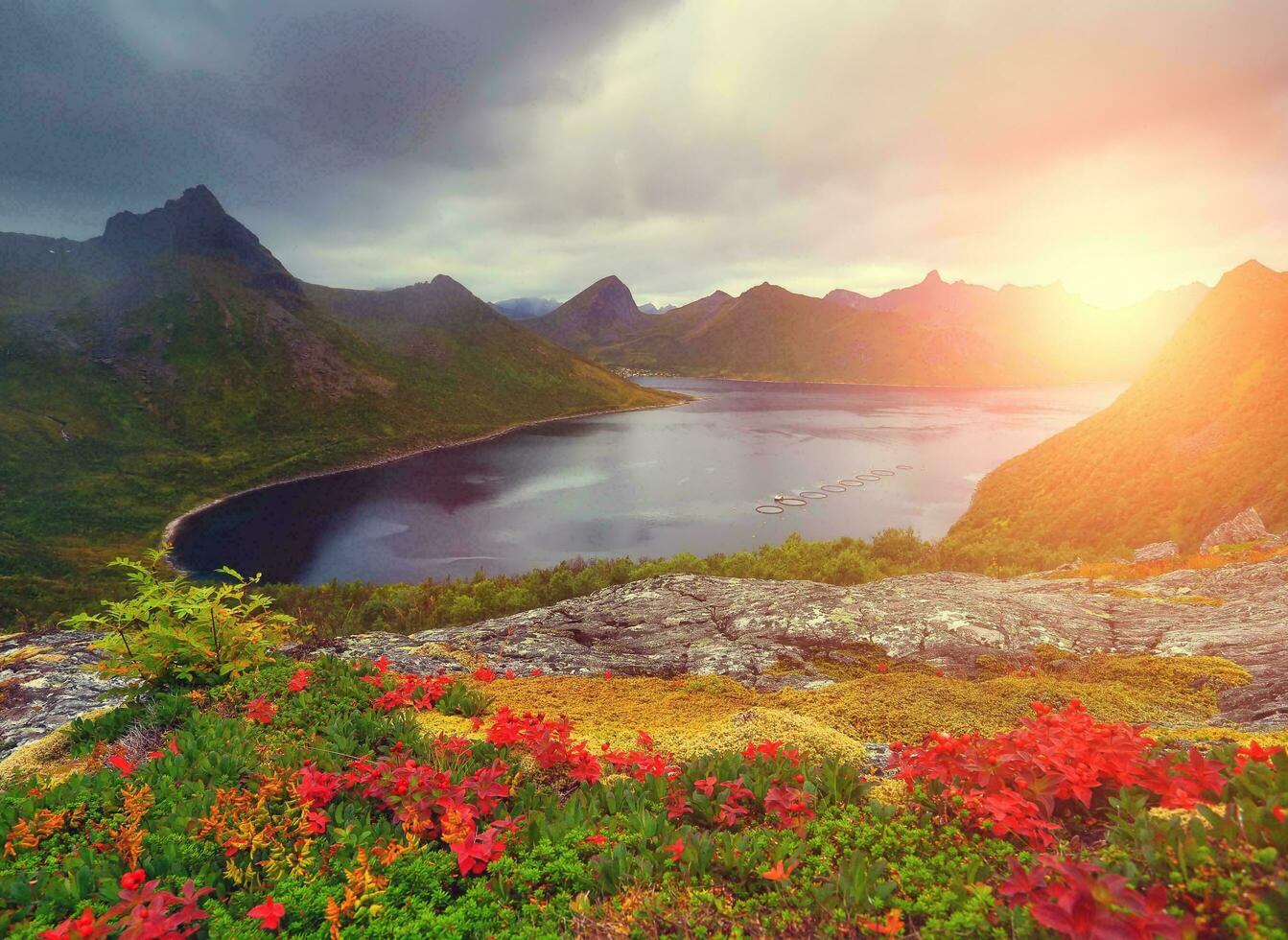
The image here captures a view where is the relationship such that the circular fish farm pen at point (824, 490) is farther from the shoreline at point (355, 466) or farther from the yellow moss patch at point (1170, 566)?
the shoreline at point (355, 466)

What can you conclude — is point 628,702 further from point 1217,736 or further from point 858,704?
point 1217,736

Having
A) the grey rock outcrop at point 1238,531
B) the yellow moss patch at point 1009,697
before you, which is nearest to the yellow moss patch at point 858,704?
the yellow moss patch at point 1009,697

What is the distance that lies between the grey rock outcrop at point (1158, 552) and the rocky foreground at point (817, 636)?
13149 millimetres

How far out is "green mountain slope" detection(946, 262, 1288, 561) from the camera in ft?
88.3

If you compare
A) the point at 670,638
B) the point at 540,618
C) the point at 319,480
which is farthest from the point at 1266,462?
the point at 319,480

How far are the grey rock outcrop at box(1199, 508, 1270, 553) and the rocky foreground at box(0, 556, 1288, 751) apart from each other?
1227 cm

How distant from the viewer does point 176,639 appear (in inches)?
313

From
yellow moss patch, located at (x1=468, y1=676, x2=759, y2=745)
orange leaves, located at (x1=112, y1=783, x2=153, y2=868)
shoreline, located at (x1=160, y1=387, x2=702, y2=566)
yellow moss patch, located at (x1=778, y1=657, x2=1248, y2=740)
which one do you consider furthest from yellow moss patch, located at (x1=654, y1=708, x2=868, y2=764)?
shoreline, located at (x1=160, y1=387, x2=702, y2=566)

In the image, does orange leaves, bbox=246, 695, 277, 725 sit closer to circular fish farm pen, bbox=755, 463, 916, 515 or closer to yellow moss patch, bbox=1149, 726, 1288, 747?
yellow moss patch, bbox=1149, 726, 1288, 747

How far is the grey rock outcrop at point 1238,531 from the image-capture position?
22484 mm

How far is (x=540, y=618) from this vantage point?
15062 millimetres

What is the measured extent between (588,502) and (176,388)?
10321 cm

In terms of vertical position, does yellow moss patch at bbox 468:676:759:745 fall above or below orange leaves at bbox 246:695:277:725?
below

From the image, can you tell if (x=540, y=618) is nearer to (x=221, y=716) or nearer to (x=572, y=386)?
(x=221, y=716)
